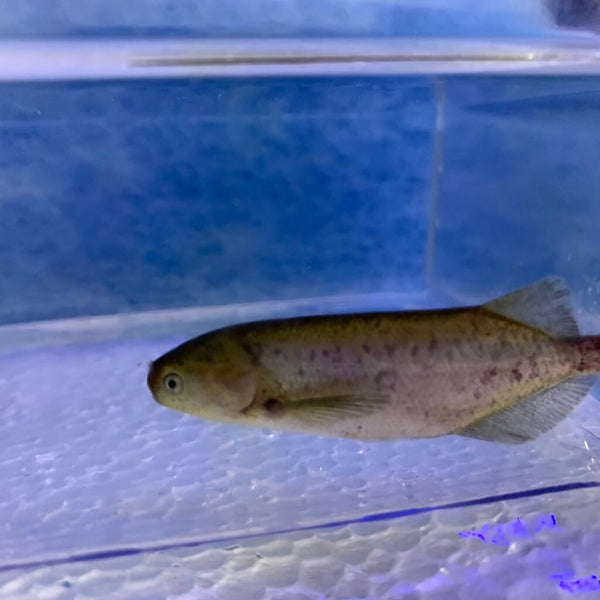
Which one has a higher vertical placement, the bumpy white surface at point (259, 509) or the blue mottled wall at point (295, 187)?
the blue mottled wall at point (295, 187)

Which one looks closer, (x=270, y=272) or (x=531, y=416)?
(x=531, y=416)

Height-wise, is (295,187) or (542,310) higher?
(542,310)

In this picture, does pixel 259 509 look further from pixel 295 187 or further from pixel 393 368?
pixel 295 187

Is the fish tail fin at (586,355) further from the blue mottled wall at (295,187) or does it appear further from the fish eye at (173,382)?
the blue mottled wall at (295,187)

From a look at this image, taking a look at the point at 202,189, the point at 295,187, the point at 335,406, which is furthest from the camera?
the point at 295,187

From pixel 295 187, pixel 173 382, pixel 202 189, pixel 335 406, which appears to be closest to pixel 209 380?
pixel 173 382

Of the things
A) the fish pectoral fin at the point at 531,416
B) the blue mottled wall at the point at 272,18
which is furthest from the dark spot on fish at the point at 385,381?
the blue mottled wall at the point at 272,18

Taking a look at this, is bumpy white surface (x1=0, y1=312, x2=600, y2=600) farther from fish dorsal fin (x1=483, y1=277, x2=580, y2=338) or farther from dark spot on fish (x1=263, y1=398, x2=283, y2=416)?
fish dorsal fin (x1=483, y1=277, x2=580, y2=338)

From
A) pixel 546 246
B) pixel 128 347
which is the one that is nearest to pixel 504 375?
pixel 546 246
